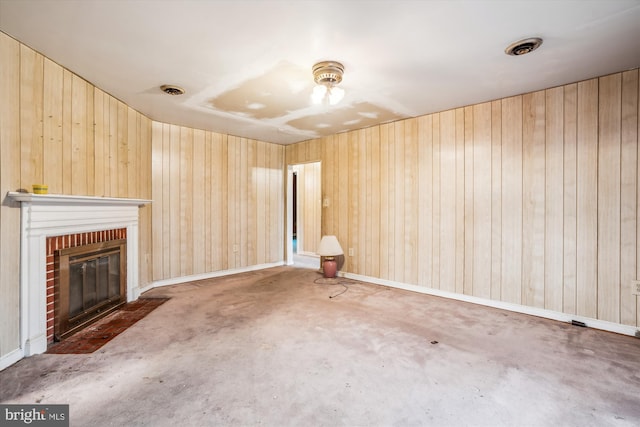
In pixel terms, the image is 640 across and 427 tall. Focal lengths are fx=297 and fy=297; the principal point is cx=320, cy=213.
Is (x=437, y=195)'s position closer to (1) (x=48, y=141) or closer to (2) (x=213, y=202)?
(2) (x=213, y=202)

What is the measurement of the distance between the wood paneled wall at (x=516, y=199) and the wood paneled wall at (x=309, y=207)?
91.3 inches

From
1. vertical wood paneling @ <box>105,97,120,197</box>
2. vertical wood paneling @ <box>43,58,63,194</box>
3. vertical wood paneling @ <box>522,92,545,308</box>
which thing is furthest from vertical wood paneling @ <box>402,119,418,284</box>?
vertical wood paneling @ <box>43,58,63,194</box>

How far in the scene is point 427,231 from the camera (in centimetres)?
402

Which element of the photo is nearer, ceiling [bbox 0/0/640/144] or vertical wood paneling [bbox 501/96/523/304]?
ceiling [bbox 0/0/640/144]

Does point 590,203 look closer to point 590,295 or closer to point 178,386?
point 590,295

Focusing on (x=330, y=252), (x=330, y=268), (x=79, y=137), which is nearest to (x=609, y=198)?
(x=330, y=252)

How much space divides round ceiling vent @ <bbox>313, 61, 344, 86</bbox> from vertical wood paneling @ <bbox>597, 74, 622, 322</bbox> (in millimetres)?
2534

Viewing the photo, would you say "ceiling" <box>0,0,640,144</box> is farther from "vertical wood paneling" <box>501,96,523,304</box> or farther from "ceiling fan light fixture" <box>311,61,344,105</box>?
"vertical wood paneling" <box>501,96,523,304</box>

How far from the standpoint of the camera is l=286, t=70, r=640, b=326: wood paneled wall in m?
2.78

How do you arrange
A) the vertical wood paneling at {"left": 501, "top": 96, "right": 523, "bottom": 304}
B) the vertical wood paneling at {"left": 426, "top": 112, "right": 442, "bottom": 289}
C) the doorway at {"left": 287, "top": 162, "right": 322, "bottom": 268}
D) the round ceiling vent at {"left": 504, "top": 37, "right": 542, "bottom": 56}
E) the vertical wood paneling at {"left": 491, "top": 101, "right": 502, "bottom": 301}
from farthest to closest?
1. the doorway at {"left": 287, "top": 162, "right": 322, "bottom": 268}
2. the vertical wood paneling at {"left": 426, "top": 112, "right": 442, "bottom": 289}
3. the vertical wood paneling at {"left": 491, "top": 101, "right": 502, "bottom": 301}
4. the vertical wood paneling at {"left": 501, "top": 96, "right": 523, "bottom": 304}
5. the round ceiling vent at {"left": 504, "top": 37, "right": 542, "bottom": 56}

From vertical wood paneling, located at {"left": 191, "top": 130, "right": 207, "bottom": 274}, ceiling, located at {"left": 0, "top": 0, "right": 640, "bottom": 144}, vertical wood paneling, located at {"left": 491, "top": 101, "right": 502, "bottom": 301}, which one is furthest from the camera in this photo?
vertical wood paneling, located at {"left": 191, "top": 130, "right": 207, "bottom": 274}

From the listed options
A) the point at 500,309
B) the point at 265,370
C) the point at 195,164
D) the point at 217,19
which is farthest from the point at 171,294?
the point at 500,309

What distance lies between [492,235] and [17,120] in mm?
4578

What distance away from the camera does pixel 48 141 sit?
2504 mm
